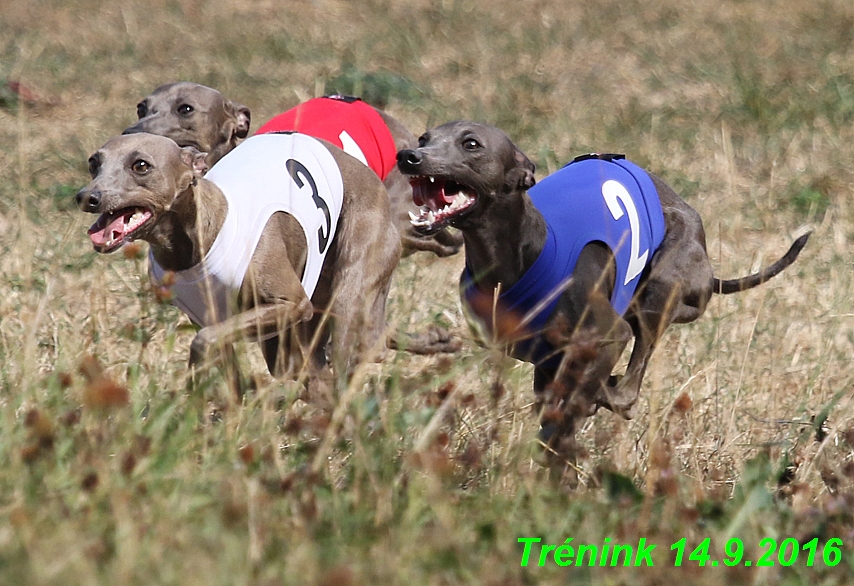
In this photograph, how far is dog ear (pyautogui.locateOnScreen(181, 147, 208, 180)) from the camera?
14.3 ft

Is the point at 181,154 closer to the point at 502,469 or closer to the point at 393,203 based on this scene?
the point at 393,203

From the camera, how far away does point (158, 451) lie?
2973mm

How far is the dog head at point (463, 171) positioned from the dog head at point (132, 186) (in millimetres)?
804

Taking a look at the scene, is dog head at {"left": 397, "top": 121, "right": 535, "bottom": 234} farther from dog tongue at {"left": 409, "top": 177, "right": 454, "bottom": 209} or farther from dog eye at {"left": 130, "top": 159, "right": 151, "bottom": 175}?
dog eye at {"left": 130, "top": 159, "right": 151, "bottom": 175}

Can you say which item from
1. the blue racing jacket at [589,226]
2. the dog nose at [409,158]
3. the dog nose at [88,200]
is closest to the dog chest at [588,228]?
the blue racing jacket at [589,226]

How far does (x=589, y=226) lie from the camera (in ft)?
15.2

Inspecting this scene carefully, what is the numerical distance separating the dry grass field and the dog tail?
0.09 m

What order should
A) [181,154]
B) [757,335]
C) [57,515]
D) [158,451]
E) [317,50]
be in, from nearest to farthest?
1. [57,515]
2. [158,451]
3. [181,154]
4. [757,335]
5. [317,50]

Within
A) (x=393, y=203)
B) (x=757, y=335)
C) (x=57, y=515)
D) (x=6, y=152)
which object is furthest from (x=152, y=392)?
(x=6, y=152)

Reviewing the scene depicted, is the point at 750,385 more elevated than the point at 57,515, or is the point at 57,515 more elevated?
the point at 57,515

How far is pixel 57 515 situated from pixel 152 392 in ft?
2.57

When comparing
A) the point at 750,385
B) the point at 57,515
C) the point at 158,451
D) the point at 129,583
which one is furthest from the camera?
the point at 750,385

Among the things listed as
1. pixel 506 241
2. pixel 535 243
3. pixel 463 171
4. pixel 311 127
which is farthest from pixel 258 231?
pixel 311 127

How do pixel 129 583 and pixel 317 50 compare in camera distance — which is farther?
pixel 317 50
